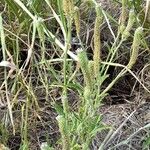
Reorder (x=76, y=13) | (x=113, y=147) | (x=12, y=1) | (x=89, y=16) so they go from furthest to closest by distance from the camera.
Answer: (x=89, y=16), (x=12, y=1), (x=113, y=147), (x=76, y=13)

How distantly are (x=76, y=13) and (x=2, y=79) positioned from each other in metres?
0.46

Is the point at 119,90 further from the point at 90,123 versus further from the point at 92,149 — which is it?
the point at 90,123

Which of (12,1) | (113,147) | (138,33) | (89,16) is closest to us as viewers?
(138,33)

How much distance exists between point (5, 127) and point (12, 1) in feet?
1.15

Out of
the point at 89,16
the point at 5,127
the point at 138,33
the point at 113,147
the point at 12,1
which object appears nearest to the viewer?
the point at 138,33

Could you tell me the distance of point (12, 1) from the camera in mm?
1296

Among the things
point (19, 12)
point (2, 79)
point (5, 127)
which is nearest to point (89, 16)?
point (19, 12)

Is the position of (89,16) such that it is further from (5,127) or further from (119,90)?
(5,127)

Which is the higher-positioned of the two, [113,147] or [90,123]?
[90,123]

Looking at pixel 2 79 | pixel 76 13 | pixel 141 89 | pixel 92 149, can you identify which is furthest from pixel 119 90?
pixel 76 13

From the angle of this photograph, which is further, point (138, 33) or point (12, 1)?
point (12, 1)

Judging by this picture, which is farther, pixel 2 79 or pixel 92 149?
pixel 2 79

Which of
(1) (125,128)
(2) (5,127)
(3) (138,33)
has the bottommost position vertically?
(1) (125,128)

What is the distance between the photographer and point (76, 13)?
0.93 meters
